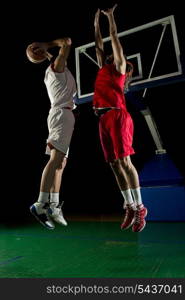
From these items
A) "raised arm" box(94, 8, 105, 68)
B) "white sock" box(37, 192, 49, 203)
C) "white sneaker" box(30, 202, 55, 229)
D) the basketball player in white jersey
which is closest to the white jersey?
the basketball player in white jersey

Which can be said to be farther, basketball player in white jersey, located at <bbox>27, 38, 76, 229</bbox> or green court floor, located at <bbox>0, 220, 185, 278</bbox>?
basketball player in white jersey, located at <bbox>27, 38, 76, 229</bbox>

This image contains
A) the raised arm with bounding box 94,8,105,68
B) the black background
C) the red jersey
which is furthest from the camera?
the black background

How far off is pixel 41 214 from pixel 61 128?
758mm

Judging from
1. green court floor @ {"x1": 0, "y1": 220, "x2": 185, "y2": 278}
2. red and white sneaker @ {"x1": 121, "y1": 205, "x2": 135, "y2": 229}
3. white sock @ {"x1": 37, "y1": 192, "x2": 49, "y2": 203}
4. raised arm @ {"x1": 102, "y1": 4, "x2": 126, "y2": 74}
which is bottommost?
green court floor @ {"x1": 0, "y1": 220, "x2": 185, "y2": 278}

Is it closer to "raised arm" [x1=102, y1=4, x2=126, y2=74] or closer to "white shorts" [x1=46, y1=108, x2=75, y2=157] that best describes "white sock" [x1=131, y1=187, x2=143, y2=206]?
"white shorts" [x1=46, y1=108, x2=75, y2=157]

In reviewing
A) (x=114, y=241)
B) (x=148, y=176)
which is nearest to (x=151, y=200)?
(x=148, y=176)

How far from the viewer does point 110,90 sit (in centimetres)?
258

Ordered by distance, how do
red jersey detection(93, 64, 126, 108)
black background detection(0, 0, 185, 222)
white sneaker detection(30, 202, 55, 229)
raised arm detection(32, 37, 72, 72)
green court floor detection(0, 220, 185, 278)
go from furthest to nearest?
black background detection(0, 0, 185, 222) < red jersey detection(93, 64, 126, 108) < raised arm detection(32, 37, 72, 72) < white sneaker detection(30, 202, 55, 229) < green court floor detection(0, 220, 185, 278)

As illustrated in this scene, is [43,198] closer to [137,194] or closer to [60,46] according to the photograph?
[137,194]

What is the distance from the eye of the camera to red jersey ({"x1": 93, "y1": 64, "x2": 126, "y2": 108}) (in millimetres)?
2568

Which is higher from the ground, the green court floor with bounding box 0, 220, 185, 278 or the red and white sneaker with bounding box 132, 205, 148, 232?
the red and white sneaker with bounding box 132, 205, 148, 232

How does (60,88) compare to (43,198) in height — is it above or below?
above

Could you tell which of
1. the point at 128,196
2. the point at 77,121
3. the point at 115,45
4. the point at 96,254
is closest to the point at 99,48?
the point at 115,45

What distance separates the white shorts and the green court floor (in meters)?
0.98
